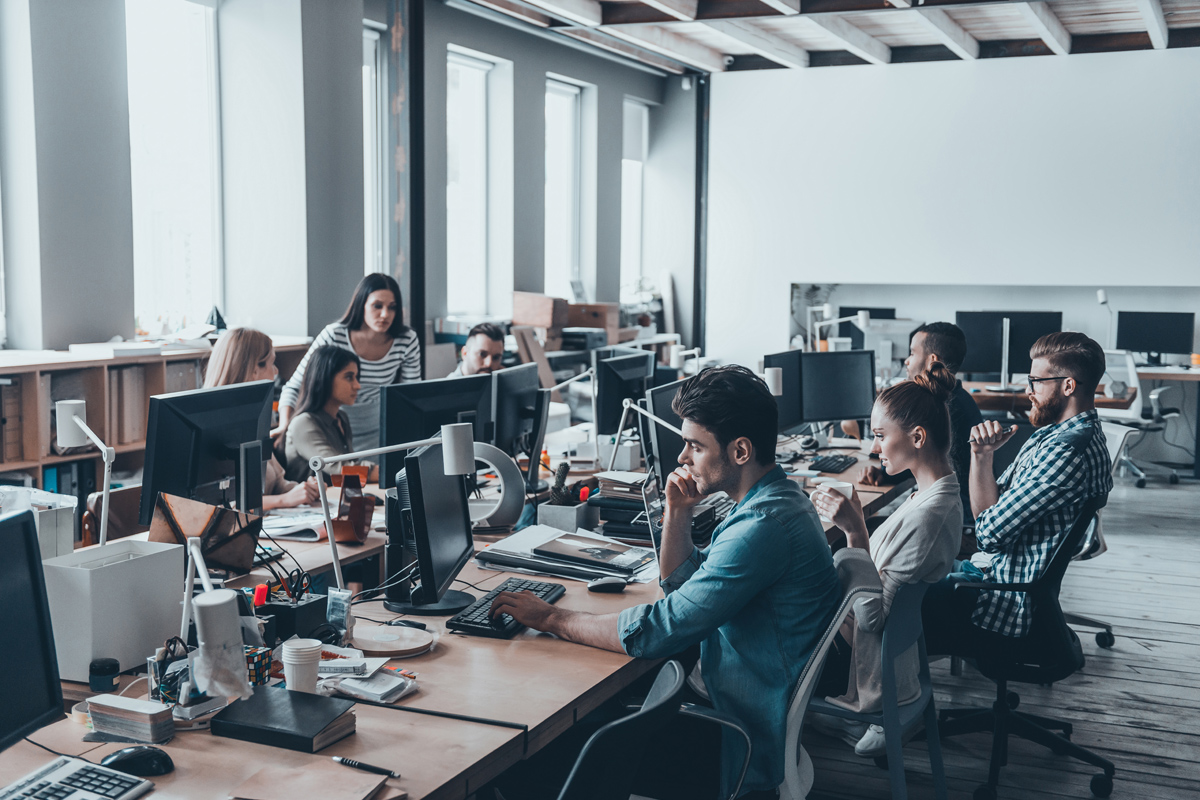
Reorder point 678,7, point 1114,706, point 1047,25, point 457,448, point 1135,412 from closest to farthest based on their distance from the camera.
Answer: point 457,448 → point 1114,706 → point 678,7 → point 1135,412 → point 1047,25

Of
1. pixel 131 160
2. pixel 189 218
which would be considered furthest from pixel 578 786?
pixel 189 218

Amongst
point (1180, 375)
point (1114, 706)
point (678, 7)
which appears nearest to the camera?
point (1114, 706)

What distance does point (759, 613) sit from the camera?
2088 mm

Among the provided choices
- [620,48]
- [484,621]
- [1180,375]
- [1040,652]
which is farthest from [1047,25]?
[484,621]

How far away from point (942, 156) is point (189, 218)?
5.80m

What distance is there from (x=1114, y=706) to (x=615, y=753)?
117 inches

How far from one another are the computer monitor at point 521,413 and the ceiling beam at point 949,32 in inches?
172

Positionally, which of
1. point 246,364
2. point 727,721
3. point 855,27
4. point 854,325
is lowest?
point 727,721

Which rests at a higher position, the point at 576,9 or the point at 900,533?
the point at 576,9

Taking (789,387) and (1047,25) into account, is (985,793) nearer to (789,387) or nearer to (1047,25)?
(789,387)

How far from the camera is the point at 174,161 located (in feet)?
18.7

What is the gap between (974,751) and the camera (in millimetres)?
3420

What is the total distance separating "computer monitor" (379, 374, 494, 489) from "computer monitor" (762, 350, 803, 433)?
1.78 meters

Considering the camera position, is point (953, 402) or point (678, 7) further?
point (678, 7)
